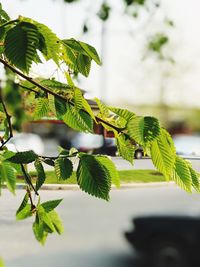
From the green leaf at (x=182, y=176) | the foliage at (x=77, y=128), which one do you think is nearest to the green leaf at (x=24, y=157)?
the foliage at (x=77, y=128)

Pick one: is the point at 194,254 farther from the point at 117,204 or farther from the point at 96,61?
the point at 96,61

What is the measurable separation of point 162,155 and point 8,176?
381 mm

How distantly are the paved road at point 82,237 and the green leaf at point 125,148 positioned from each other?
512cm

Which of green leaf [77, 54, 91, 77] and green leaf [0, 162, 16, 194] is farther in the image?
green leaf [77, 54, 91, 77]

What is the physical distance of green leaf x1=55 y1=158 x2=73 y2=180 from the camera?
1.27 meters

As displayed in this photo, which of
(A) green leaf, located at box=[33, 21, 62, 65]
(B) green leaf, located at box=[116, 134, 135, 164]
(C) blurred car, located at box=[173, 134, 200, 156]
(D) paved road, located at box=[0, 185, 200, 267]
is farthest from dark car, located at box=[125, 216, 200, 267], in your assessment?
(A) green leaf, located at box=[33, 21, 62, 65]

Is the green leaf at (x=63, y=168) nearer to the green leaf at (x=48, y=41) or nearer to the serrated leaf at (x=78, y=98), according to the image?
the serrated leaf at (x=78, y=98)

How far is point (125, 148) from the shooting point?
1.22 m

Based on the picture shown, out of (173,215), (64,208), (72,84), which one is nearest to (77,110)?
(72,84)

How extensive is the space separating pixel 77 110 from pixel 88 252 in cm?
778

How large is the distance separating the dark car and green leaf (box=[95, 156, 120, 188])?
608 centimetres

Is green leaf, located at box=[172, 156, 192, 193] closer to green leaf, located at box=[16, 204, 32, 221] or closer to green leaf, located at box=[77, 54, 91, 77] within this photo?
green leaf, located at box=[77, 54, 91, 77]

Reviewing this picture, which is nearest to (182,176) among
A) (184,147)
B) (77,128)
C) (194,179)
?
(194,179)

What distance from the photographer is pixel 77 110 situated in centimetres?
116
